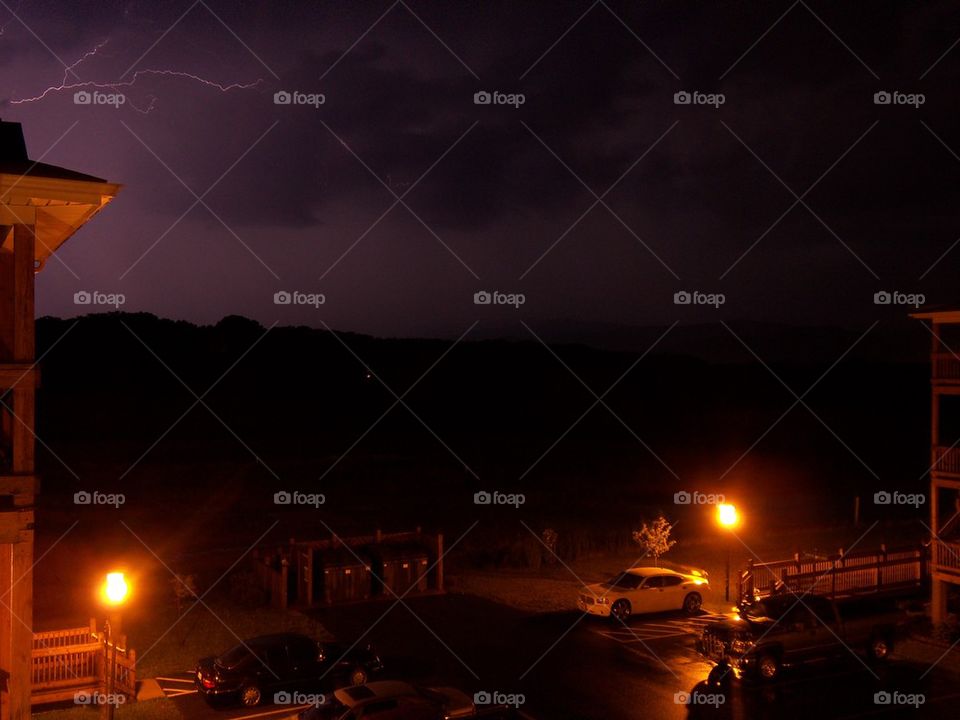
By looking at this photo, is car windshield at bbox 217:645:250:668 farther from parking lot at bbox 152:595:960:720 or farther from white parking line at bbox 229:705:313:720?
white parking line at bbox 229:705:313:720

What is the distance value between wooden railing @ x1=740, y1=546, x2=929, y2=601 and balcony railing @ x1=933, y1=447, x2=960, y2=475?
323cm

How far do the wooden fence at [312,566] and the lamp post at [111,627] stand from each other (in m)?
6.39

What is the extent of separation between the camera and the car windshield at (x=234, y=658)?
14312mm

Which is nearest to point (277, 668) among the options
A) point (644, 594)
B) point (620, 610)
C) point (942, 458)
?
point (620, 610)

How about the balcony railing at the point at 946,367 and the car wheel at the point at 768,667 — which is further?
the balcony railing at the point at 946,367

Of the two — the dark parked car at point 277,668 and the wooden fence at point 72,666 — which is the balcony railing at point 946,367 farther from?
the wooden fence at point 72,666

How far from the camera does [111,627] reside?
13.4 metres

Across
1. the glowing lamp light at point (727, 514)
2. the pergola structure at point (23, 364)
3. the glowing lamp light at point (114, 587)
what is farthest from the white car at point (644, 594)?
the pergola structure at point (23, 364)

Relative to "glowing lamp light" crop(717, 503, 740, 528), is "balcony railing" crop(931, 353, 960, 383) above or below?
above

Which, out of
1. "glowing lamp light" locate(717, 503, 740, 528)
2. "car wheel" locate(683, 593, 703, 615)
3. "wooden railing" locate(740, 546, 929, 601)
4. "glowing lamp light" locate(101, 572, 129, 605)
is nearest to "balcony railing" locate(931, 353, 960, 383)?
"wooden railing" locate(740, 546, 929, 601)

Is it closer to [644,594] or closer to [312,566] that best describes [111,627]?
[312,566]

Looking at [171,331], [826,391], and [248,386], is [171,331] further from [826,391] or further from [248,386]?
[826,391]

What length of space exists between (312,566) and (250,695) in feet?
20.1

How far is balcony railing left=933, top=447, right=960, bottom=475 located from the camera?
18.5 metres
